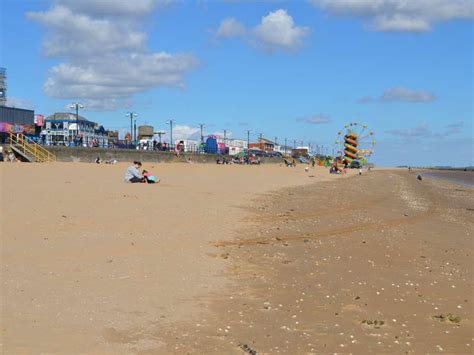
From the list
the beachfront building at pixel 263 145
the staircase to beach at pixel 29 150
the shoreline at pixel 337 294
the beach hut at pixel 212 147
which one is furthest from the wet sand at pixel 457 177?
the beachfront building at pixel 263 145

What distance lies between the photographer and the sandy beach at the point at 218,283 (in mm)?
5734

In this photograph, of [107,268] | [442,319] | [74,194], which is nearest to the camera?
[442,319]

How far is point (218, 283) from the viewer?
308 inches

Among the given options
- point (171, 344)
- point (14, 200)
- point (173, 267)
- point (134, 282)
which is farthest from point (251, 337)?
point (14, 200)

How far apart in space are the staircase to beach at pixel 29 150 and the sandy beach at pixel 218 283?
29.1 meters

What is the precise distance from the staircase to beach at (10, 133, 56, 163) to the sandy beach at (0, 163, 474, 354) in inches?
1144

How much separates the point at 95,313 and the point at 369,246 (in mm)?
6673

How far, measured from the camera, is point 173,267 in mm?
8406

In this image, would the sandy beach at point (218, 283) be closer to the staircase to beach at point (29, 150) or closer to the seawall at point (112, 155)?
the staircase to beach at point (29, 150)

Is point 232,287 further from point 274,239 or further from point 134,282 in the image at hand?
point 274,239

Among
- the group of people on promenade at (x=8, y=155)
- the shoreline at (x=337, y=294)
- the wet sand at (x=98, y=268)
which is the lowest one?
the shoreline at (x=337, y=294)

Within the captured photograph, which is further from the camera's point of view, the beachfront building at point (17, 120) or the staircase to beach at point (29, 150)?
the beachfront building at point (17, 120)

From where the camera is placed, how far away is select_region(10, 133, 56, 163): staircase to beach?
41.9m

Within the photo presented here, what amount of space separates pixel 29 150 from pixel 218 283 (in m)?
38.7
